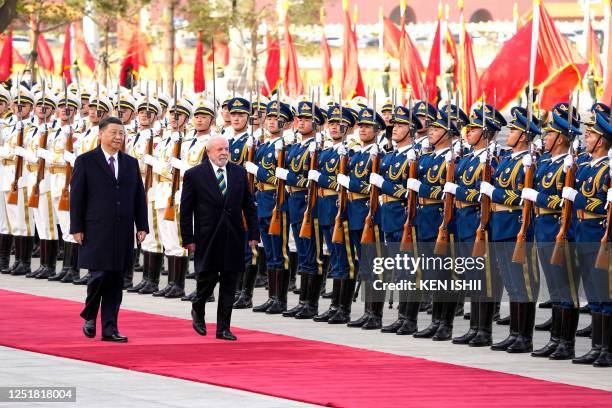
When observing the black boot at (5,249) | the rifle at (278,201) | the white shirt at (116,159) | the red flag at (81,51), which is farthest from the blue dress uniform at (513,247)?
the red flag at (81,51)

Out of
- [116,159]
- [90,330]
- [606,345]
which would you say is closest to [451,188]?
[606,345]

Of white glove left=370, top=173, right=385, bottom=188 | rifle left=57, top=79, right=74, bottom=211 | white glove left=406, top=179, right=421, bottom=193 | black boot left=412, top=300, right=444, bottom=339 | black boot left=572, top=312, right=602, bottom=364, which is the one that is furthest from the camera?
rifle left=57, top=79, right=74, bottom=211

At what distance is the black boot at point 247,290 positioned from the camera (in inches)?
606

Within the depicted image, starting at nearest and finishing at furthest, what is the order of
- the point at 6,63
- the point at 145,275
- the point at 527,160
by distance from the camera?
the point at 527,160 → the point at 145,275 → the point at 6,63

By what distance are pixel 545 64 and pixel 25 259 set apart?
243 inches

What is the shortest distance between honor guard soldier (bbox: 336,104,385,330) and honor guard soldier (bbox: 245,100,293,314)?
85 cm

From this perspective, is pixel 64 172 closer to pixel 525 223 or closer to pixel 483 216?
pixel 483 216

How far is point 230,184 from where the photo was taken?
42.8 feet

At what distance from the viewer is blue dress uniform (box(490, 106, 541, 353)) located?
1283 centimetres

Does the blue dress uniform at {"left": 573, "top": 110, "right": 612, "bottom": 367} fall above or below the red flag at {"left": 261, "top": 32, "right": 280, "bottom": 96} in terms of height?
below

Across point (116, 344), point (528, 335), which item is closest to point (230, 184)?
point (116, 344)

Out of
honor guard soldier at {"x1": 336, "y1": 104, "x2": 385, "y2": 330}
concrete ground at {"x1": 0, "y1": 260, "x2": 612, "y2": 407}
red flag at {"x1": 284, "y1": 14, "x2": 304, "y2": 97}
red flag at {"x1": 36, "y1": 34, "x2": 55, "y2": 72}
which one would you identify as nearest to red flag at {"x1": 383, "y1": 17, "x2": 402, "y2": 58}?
red flag at {"x1": 284, "y1": 14, "x2": 304, "y2": 97}

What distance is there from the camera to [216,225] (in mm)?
12984

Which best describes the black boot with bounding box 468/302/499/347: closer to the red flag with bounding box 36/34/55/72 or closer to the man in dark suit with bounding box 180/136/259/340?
the man in dark suit with bounding box 180/136/259/340
